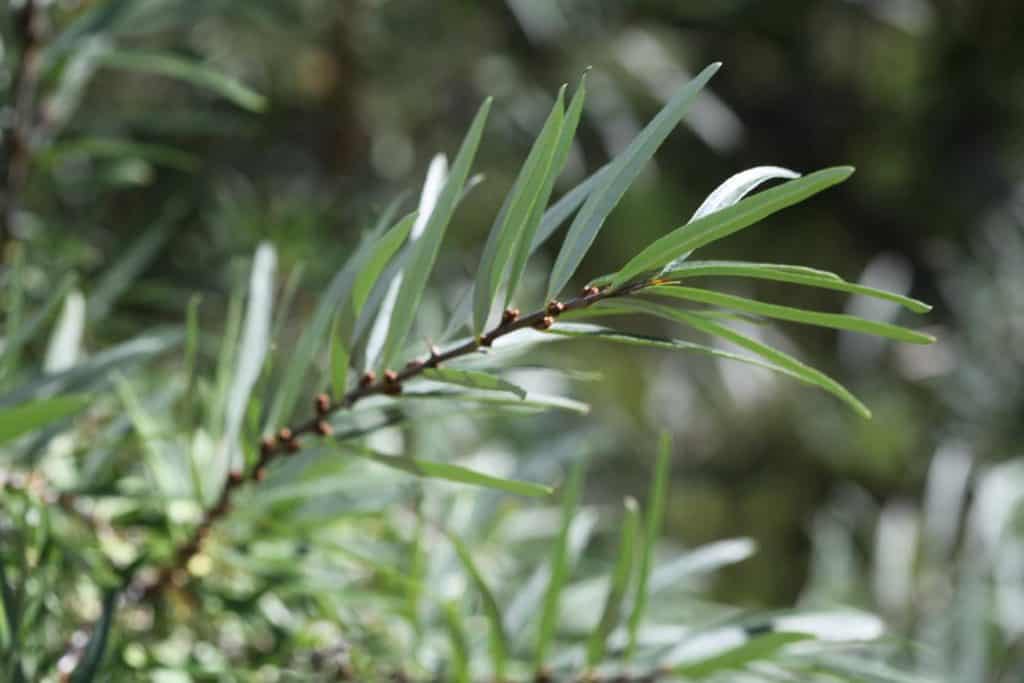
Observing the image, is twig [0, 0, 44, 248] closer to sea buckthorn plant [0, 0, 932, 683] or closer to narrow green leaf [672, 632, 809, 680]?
sea buckthorn plant [0, 0, 932, 683]

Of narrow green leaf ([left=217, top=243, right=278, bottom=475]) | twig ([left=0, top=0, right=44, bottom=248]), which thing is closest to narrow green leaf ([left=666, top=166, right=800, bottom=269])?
narrow green leaf ([left=217, top=243, right=278, bottom=475])

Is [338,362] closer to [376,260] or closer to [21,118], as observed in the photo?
[376,260]

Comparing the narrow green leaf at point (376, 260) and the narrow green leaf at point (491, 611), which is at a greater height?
the narrow green leaf at point (376, 260)

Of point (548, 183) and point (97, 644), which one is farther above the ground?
point (548, 183)

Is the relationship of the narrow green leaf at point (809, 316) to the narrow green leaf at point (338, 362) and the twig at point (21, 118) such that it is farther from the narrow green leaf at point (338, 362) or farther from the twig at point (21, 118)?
the twig at point (21, 118)

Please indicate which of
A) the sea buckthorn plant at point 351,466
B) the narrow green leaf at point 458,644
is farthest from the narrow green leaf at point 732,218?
the narrow green leaf at point 458,644

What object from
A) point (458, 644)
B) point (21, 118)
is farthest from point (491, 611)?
point (21, 118)
